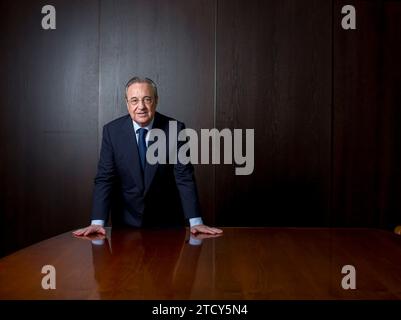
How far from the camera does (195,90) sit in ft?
15.6

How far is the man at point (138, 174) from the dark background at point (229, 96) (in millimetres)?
1638

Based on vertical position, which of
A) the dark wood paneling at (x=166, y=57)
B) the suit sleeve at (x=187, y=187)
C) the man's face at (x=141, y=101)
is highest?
the dark wood paneling at (x=166, y=57)

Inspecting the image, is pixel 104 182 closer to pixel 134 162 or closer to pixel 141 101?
pixel 134 162

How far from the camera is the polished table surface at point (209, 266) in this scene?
1473 mm

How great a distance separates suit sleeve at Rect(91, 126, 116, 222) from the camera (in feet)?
9.32

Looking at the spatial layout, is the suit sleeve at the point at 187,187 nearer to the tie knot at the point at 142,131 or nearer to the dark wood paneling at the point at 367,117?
the tie knot at the point at 142,131

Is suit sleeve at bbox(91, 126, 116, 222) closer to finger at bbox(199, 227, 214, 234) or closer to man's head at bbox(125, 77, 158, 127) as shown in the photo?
man's head at bbox(125, 77, 158, 127)

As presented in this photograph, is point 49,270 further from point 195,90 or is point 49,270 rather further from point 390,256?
point 195,90

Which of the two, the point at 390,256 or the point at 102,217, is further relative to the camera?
the point at 102,217

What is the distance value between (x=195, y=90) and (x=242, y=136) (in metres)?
0.57

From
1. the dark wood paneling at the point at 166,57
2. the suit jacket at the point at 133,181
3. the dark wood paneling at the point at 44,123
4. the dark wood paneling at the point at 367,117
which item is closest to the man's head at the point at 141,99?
the suit jacket at the point at 133,181
